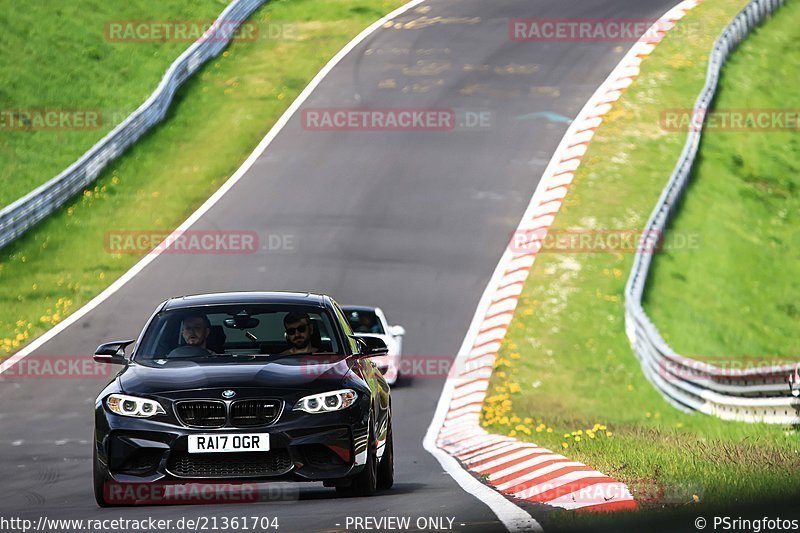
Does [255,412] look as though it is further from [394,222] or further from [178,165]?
[178,165]

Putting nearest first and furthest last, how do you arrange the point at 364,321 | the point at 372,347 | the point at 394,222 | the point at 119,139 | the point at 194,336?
the point at 194,336 → the point at 372,347 → the point at 364,321 → the point at 394,222 → the point at 119,139

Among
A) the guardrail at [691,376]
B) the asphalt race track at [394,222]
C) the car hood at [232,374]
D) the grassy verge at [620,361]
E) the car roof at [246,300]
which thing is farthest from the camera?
the guardrail at [691,376]

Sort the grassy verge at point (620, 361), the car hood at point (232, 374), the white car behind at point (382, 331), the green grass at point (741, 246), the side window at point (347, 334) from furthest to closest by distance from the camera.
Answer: the green grass at point (741, 246) < the white car behind at point (382, 331) < the grassy verge at point (620, 361) < the side window at point (347, 334) < the car hood at point (232, 374)

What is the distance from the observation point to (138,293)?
1036 inches

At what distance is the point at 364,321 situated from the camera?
22.2 m

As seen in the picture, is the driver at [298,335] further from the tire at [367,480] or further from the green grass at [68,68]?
the green grass at [68,68]

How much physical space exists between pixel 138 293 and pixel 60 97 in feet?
45.1

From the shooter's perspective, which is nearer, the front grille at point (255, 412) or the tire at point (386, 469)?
the front grille at point (255, 412)

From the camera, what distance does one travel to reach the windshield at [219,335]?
10617 mm

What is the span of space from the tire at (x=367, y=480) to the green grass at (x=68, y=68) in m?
23.5

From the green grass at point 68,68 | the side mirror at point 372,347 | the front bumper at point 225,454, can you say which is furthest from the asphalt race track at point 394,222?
the green grass at point 68,68

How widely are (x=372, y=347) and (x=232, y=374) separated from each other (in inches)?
62.2

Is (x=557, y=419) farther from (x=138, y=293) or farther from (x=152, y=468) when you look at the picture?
(x=152, y=468)

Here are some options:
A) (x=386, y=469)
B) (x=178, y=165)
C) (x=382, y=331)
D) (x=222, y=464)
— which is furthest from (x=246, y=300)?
(x=178, y=165)
